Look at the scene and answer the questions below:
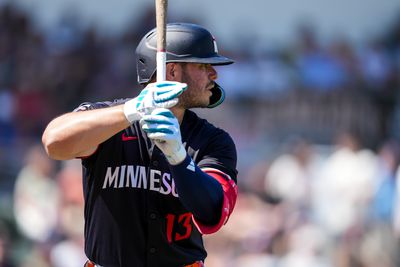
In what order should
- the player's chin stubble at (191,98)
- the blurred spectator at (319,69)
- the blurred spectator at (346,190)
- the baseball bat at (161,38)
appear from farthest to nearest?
1. the blurred spectator at (319,69)
2. the blurred spectator at (346,190)
3. the player's chin stubble at (191,98)
4. the baseball bat at (161,38)

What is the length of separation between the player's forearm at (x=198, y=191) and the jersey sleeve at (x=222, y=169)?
0.03 meters

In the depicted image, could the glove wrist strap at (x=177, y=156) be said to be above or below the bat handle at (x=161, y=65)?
below

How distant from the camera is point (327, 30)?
10695 mm

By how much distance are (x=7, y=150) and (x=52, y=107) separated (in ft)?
2.55

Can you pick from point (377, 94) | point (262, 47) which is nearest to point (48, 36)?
point (262, 47)

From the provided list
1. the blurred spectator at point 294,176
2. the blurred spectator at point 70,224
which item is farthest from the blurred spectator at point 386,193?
the blurred spectator at point 70,224

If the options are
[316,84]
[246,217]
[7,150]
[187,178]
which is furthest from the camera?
[316,84]

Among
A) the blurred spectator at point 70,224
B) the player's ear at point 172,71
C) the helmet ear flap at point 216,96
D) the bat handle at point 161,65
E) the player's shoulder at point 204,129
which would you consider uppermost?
the bat handle at point 161,65

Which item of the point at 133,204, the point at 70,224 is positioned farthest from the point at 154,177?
the point at 70,224

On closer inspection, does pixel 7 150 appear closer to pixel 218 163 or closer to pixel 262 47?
pixel 262 47

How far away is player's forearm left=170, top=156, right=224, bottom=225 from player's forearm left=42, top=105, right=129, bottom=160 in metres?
0.27

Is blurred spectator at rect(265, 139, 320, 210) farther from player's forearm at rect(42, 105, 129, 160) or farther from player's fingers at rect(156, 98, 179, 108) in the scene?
player's fingers at rect(156, 98, 179, 108)

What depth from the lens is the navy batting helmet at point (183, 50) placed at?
365 centimetres

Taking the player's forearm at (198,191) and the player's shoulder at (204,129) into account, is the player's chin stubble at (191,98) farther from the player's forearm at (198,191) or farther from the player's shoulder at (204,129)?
the player's forearm at (198,191)
